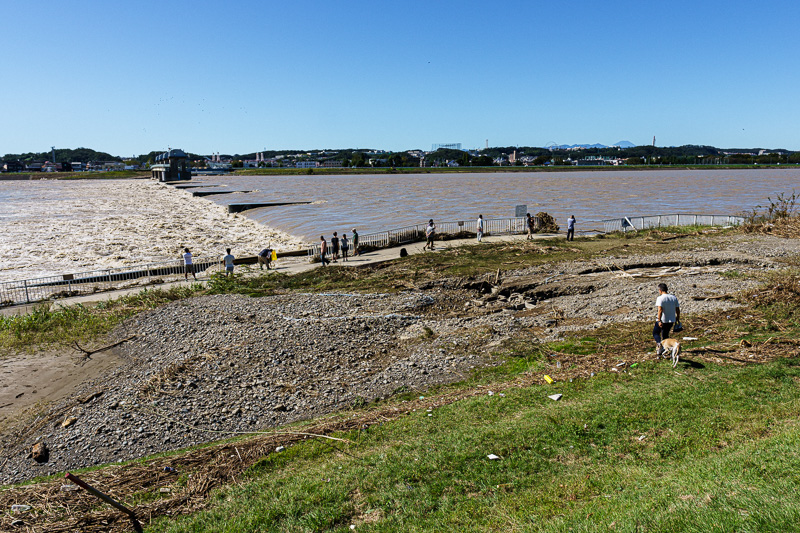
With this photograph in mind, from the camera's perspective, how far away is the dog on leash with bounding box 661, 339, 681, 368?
35.2 feet

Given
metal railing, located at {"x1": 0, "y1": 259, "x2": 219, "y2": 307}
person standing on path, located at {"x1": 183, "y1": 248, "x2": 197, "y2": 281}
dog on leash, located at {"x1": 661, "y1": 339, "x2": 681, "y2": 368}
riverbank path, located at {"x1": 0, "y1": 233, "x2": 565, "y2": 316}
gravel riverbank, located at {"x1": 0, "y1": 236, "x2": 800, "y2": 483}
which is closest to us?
gravel riverbank, located at {"x1": 0, "y1": 236, "x2": 800, "y2": 483}

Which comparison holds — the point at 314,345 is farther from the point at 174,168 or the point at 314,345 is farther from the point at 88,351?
the point at 174,168

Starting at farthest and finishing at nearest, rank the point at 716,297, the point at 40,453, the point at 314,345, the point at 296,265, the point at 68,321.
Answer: the point at 296,265 < the point at 68,321 < the point at 716,297 < the point at 314,345 < the point at 40,453

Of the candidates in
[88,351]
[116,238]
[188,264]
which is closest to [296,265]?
[188,264]

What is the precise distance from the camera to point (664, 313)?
1106cm

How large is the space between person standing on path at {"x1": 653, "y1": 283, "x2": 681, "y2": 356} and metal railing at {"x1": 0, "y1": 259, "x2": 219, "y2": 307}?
2230cm

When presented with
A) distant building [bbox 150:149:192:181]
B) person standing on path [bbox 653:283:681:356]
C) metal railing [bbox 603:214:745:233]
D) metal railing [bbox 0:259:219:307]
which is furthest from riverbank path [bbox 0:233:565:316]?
distant building [bbox 150:149:192:181]

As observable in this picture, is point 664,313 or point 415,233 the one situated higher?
point 415,233

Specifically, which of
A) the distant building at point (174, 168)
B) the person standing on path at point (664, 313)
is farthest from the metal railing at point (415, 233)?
the distant building at point (174, 168)

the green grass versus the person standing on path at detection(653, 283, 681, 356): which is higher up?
the person standing on path at detection(653, 283, 681, 356)

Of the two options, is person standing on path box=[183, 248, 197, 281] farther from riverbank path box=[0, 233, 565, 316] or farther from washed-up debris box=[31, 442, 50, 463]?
washed-up debris box=[31, 442, 50, 463]

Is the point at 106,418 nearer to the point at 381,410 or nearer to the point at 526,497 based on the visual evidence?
the point at 381,410

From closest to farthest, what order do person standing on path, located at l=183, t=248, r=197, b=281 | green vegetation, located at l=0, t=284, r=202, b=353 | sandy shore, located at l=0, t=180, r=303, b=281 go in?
green vegetation, located at l=0, t=284, r=202, b=353 < person standing on path, located at l=183, t=248, r=197, b=281 < sandy shore, located at l=0, t=180, r=303, b=281

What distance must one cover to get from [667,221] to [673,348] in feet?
98.8
